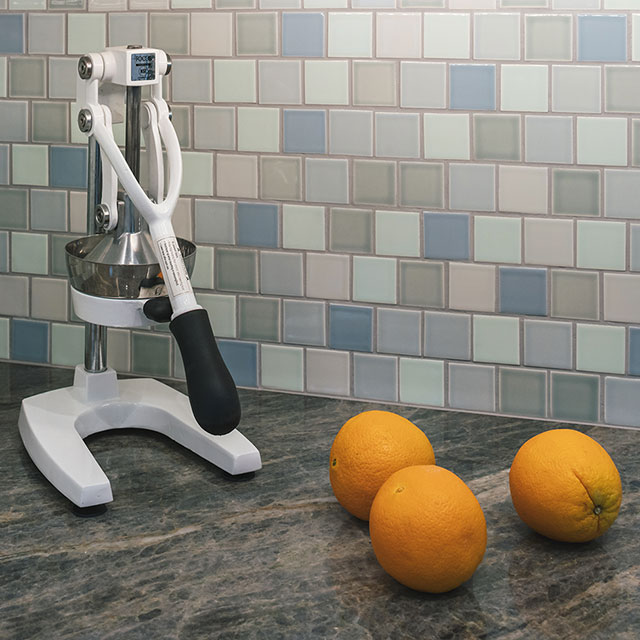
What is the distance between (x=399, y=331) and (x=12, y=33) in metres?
0.66

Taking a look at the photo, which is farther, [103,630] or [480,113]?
[480,113]

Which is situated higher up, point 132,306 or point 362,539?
point 132,306

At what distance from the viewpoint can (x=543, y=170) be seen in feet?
3.78

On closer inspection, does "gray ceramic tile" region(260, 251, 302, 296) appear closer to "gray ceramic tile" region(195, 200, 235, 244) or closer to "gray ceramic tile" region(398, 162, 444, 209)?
"gray ceramic tile" region(195, 200, 235, 244)

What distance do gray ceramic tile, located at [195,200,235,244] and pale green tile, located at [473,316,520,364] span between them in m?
0.34

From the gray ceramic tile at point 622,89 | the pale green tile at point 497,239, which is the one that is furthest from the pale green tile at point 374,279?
the gray ceramic tile at point 622,89

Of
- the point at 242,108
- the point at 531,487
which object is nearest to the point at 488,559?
the point at 531,487

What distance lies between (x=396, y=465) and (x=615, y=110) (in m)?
0.50

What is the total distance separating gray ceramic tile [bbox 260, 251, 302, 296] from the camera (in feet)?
4.15

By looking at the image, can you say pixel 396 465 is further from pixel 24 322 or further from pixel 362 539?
pixel 24 322

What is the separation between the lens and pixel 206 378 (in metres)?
0.89

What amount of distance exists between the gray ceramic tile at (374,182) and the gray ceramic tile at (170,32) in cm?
27

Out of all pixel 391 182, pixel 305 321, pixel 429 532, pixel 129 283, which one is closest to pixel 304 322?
pixel 305 321

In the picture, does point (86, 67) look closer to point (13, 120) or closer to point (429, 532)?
point (13, 120)
